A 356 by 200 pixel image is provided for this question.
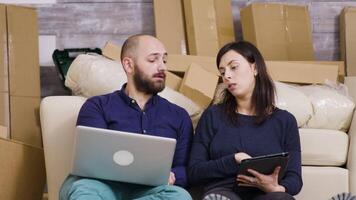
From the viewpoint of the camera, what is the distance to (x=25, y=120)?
2479 mm

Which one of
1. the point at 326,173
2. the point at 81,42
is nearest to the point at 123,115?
the point at 326,173

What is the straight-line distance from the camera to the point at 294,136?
1.86 meters

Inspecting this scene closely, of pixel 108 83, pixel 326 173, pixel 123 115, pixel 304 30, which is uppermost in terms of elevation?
pixel 304 30

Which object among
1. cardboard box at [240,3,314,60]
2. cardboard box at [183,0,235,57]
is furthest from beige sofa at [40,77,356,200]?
cardboard box at [183,0,235,57]

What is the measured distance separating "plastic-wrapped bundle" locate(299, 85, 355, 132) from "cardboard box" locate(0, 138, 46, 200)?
1.21 meters

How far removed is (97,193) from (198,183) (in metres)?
0.43

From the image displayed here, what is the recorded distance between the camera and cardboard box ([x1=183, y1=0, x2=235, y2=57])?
8.93ft

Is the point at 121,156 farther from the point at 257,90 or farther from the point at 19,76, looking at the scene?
the point at 19,76

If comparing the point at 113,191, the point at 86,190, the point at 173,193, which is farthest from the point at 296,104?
the point at 86,190

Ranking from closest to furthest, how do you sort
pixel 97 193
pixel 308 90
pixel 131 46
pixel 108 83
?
pixel 97 193
pixel 131 46
pixel 108 83
pixel 308 90

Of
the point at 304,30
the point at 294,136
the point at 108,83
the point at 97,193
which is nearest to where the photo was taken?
the point at 97,193

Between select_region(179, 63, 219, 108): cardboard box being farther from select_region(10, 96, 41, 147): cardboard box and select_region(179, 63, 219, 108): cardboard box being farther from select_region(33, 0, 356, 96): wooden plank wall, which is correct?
select_region(10, 96, 41, 147): cardboard box

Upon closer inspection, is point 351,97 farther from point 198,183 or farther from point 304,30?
point 198,183

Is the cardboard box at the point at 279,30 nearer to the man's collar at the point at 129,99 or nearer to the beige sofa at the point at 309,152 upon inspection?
the beige sofa at the point at 309,152
